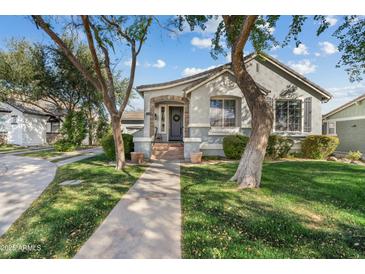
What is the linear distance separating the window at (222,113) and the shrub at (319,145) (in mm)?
4357

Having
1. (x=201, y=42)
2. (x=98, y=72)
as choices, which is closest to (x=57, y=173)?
(x=98, y=72)

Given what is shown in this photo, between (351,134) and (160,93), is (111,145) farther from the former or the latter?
(351,134)

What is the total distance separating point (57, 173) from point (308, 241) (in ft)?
28.8

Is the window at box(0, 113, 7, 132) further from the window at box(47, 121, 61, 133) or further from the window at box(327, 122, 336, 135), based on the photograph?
the window at box(327, 122, 336, 135)

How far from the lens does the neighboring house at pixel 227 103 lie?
11953mm

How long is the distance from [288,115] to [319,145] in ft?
7.90

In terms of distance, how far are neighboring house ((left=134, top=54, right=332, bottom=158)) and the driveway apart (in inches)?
190

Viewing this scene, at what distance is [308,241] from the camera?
3188 mm

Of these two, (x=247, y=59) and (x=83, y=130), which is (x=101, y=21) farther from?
(x=83, y=130)

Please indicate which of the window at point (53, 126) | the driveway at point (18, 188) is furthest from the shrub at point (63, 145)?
the window at point (53, 126)


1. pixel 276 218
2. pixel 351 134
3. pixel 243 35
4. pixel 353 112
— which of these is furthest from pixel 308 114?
pixel 276 218

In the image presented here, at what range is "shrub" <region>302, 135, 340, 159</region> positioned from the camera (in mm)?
11648

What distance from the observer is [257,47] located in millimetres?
9383

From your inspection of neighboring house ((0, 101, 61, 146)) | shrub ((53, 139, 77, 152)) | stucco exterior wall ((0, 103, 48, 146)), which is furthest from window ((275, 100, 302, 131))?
stucco exterior wall ((0, 103, 48, 146))
